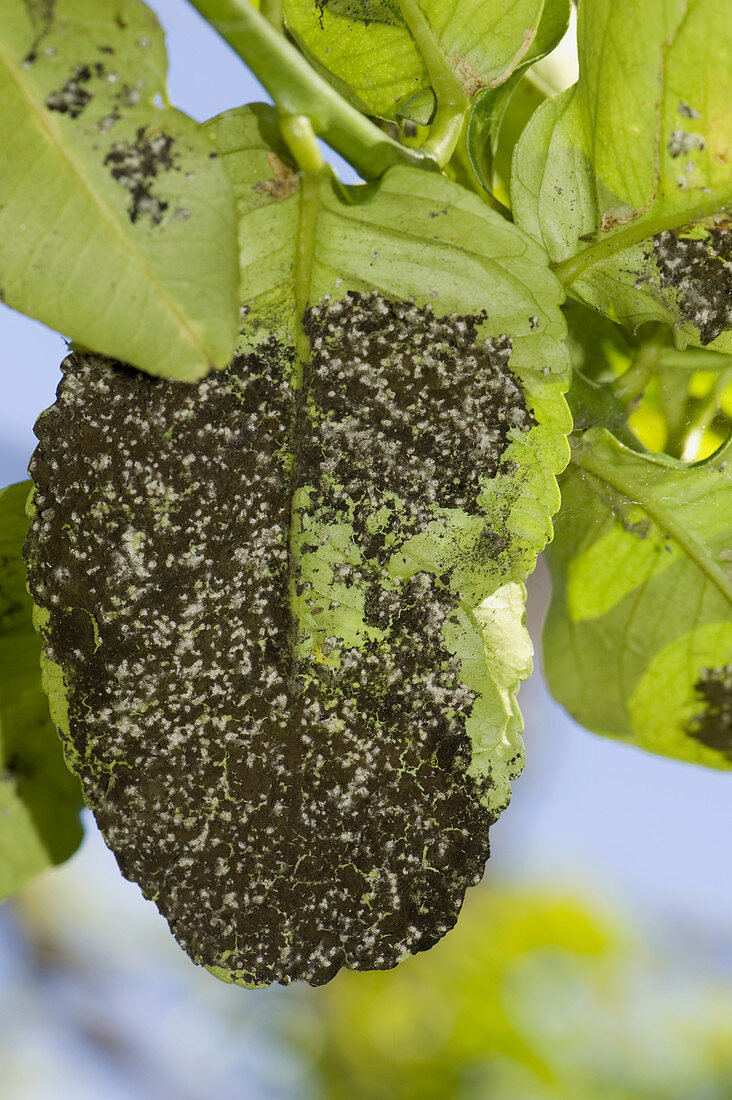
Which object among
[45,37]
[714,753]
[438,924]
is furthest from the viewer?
[714,753]

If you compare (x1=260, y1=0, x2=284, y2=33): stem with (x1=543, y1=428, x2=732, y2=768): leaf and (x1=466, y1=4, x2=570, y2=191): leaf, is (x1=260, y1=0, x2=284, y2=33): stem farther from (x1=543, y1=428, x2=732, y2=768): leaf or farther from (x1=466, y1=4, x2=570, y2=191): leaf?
(x1=543, y1=428, x2=732, y2=768): leaf

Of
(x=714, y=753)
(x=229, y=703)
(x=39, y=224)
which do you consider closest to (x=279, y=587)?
(x=229, y=703)

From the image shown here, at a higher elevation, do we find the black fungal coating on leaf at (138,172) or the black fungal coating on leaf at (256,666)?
the black fungal coating on leaf at (138,172)

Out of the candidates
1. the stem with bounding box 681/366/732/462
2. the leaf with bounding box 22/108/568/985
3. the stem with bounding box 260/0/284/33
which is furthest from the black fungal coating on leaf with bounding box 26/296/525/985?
the stem with bounding box 681/366/732/462

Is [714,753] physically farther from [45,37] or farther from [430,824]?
[45,37]

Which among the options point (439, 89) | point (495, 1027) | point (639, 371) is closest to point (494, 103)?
point (439, 89)

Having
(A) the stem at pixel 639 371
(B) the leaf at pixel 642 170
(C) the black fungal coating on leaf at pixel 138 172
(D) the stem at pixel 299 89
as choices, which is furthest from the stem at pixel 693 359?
(C) the black fungal coating on leaf at pixel 138 172

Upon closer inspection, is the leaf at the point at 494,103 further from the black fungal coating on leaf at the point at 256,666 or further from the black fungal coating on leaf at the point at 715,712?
the black fungal coating on leaf at the point at 715,712

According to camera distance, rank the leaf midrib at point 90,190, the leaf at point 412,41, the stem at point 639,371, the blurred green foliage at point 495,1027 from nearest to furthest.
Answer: the leaf midrib at point 90,190, the leaf at point 412,41, the stem at point 639,371, the blurred green foliage at point 495,1027
